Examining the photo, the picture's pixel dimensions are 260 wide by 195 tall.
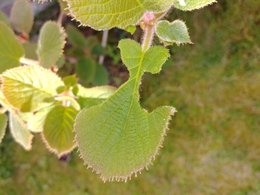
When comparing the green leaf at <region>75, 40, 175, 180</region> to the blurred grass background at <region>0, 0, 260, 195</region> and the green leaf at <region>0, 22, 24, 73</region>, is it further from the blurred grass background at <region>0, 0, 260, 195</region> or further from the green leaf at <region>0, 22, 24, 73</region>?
the blurred grass background at <region>0, 0, 260, 195</region>

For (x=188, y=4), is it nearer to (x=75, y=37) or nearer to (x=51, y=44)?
(x=51, y=44)

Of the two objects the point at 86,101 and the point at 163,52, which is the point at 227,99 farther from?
the point at 163,52

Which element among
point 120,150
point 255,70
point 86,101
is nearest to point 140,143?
point 120,150

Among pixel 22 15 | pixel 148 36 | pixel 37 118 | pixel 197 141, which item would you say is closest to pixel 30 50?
pixel 22 15

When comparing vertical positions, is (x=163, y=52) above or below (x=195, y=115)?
above

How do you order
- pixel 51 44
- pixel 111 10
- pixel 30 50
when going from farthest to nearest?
pixel 30 50, pixel 51 44, pixel 111 10

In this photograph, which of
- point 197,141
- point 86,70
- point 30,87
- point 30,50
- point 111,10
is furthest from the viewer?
point 197,141

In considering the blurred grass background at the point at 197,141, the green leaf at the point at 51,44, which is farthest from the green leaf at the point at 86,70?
the green leaf at the point at 51,44
